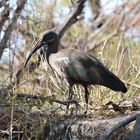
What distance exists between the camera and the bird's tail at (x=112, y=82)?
8.28 m

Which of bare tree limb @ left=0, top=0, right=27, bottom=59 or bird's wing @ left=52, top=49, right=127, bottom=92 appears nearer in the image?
bird's wing @ left=52, top=49, right=127, bottom=92

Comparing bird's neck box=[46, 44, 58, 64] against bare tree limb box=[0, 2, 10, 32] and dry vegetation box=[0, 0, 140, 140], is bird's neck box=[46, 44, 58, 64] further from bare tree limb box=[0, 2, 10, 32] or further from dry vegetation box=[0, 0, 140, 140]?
bare tree limb box=[0, 2, 10, 32]

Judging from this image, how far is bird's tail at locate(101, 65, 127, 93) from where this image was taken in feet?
27.2

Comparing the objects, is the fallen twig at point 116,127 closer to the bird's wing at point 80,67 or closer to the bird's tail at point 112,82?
the bird's tail at point 112,82

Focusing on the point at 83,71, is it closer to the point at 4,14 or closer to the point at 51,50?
the point at 51,50

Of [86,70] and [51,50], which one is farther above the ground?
[51,50]

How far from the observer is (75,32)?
15508 mm

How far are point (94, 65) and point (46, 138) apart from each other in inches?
43.0

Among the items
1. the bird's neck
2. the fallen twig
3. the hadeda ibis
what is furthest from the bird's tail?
the bird's neck

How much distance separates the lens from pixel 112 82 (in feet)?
27.3

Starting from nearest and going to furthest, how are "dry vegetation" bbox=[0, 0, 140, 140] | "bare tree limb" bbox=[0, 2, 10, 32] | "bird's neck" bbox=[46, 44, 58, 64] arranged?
1. "dry vegetation" bbox=[0, 0, 140, 140]
2. "bird's neck" bbox=[46, 44, 58, 64]
3. "bare tree limb" bbox=[0, 2, 10, 32]

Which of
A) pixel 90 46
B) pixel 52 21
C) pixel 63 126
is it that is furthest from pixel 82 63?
pixel 90 46

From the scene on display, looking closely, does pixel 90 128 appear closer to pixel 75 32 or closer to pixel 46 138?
pixel 46 138

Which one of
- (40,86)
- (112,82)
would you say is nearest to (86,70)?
(112,82)
